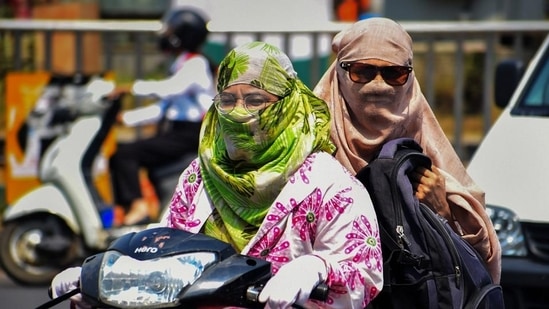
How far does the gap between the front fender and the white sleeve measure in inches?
33.4

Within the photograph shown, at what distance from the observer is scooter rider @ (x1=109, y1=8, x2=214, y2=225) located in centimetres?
914

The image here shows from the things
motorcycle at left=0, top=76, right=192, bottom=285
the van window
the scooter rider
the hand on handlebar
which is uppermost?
the hand on handlebar

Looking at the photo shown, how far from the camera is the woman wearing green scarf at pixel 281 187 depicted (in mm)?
3588

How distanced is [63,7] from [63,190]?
21.2 feet

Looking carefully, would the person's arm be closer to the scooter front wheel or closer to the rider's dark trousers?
the rider's dark trousers

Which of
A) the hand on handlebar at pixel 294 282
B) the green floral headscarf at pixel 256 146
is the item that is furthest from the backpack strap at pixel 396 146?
the hand on handlebar at pixel 294 282

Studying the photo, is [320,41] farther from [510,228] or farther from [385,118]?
[385,118]

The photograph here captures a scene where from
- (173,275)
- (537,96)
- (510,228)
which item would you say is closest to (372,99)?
(173,275)

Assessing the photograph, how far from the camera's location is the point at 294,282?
129 inches

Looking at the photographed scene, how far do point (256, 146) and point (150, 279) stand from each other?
56cm

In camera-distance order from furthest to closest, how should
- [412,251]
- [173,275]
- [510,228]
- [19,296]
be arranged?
[19,296]
[510,228]
[412,251]
[173,275]

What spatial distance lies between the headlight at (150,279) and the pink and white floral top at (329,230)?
400 mm

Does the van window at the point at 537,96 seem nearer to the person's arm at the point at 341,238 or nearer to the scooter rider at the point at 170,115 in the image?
the scooter rider at the point at 170,115

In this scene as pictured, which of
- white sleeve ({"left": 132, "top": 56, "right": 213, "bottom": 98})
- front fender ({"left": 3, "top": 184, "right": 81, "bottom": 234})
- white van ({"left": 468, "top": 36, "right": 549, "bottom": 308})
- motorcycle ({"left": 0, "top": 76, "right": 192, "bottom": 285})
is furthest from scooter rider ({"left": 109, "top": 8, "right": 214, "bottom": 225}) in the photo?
white van ({"left": 468, "top": 36, "right": 549, "bottom": 308})
